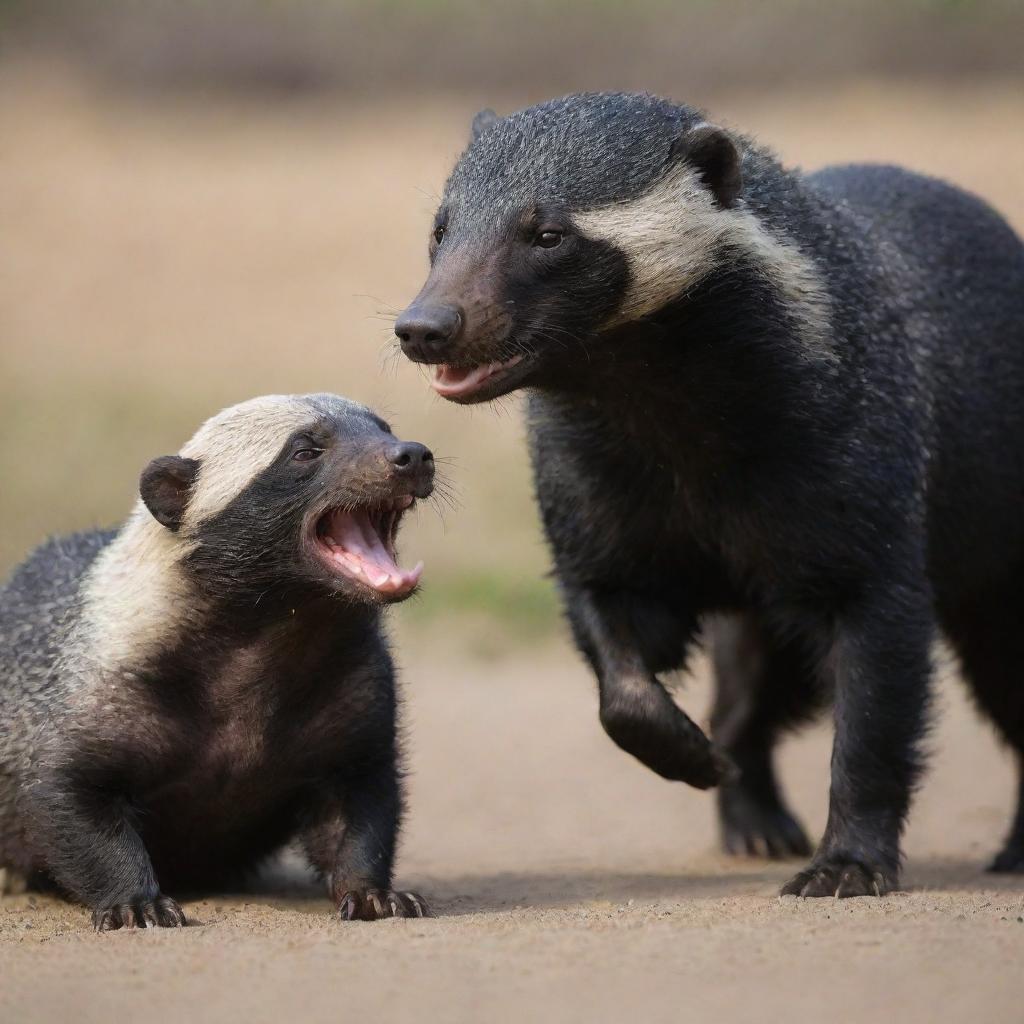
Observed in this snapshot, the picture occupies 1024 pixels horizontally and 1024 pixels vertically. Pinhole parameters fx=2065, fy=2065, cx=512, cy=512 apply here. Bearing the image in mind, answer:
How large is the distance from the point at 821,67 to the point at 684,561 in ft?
63.6

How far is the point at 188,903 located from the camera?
766 cm

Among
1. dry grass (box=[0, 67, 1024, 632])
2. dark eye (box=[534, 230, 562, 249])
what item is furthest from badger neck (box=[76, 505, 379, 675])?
dry grass (box=[0, 67, 1024, 632])

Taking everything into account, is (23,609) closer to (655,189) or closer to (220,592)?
(220,592)

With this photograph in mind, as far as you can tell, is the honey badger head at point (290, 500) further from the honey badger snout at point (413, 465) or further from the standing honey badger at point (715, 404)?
the standing honey badger at point (715, 404)

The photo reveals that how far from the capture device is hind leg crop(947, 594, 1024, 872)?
946cm

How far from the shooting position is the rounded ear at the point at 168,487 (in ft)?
25.0

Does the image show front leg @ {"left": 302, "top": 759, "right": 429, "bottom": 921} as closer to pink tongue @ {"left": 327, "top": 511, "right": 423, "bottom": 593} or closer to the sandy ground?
the sandy ground

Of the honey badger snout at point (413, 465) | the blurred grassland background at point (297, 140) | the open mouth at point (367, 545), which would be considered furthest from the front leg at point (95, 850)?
the blurred grassland background at point (297, 140)

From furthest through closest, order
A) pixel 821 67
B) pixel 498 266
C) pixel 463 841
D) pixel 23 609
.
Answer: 1. pixel 821 67
2. pixel 463 841
3. pixel 23 609
4. pixel 498 266

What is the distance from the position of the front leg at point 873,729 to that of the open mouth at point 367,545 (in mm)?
1688

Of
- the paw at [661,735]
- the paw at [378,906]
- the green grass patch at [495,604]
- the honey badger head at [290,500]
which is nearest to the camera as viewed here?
the paw at [378,906]

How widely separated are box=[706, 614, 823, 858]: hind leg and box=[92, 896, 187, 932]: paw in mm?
3810

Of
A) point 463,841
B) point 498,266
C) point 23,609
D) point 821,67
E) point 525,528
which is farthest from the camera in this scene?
point 821,67

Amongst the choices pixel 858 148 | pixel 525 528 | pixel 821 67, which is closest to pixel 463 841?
pixel 525 528
